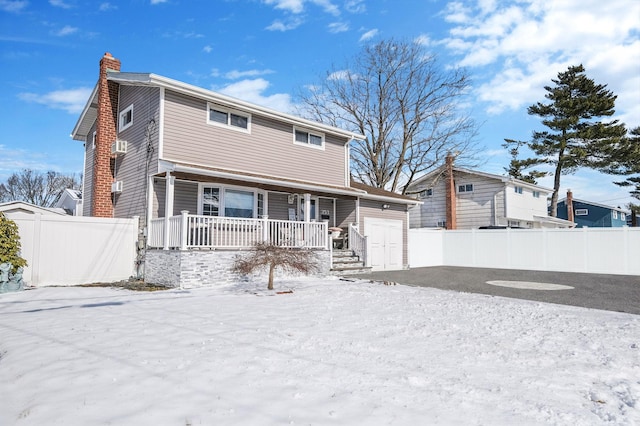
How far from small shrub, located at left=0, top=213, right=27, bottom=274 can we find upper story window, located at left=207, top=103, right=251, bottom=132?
6.02m

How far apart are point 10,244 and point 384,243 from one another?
500 inches

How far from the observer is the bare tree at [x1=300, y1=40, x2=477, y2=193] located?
24.4 meters

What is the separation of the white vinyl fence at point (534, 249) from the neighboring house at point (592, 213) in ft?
70.8

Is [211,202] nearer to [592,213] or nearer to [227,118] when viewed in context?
[227,118]

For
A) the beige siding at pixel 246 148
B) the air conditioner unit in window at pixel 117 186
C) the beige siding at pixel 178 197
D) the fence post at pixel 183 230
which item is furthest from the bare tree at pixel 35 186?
the fence post at pixel 183 230

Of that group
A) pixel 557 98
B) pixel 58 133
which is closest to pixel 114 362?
pixel 58 133

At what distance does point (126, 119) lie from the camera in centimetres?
1354

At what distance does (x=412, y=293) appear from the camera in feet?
30.6

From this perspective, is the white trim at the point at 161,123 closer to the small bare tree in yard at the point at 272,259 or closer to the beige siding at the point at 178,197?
the beige siding at the point at 178,197

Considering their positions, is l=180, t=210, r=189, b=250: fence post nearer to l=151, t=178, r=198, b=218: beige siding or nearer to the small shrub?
l=151, t=178, r=198, b=218: beige siding

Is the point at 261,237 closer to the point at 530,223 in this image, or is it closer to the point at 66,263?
the point at 66,263

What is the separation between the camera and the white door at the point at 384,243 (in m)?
16.2

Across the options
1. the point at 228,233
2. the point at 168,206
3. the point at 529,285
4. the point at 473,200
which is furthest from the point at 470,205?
the point at 168,206

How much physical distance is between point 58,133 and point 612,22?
820 inches
